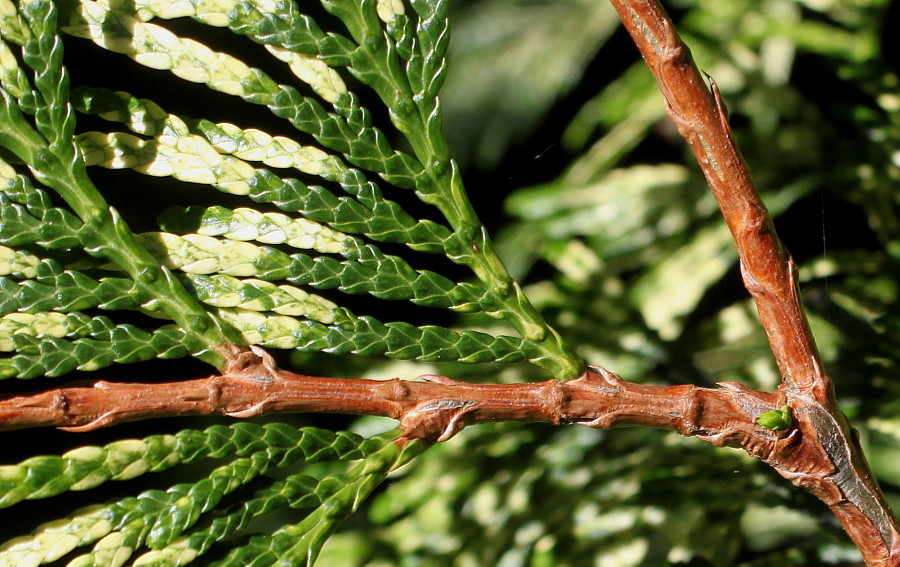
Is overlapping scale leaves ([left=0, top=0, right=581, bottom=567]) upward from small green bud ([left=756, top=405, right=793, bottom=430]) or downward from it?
upward

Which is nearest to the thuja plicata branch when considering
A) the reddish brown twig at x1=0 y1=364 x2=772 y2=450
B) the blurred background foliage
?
the reddish brown twig at x1=0 y1=364 x2=772 y2=450

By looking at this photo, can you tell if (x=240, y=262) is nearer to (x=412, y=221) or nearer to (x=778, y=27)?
(x=412, y=221)

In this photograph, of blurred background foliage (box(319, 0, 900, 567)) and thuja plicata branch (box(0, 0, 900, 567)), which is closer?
thuja plicata branch (box(0, 0, 900, 567))

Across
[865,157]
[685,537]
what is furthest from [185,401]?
[865,157]

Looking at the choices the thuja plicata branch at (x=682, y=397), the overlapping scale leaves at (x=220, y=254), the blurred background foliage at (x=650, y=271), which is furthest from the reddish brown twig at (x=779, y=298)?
the blurred background foliage at (x=650, y=271)

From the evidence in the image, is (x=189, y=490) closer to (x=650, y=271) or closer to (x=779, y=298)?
(x=779, y=298)

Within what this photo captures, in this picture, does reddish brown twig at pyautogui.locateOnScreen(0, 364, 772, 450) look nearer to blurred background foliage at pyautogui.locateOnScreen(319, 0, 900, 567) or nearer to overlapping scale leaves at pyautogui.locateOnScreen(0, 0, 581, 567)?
overlapping scale leaves at pyautogui.locateOnScreen(0, 0, 581, 567)

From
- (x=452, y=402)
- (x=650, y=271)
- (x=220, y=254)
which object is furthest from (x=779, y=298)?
(x=650, y=271)
